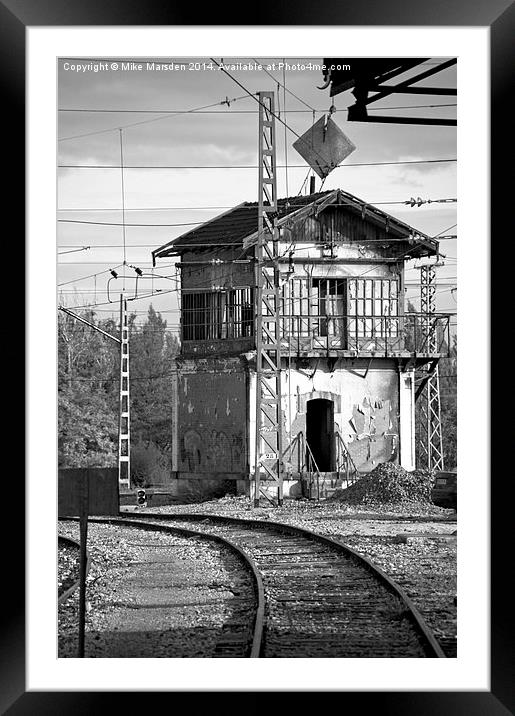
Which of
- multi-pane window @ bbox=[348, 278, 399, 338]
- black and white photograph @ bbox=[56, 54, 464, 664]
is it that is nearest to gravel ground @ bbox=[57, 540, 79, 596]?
black and white photograph @ bbox=[56, 54, 464, 664]

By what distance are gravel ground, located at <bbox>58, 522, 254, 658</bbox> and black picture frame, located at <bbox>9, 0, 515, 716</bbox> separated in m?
1.10

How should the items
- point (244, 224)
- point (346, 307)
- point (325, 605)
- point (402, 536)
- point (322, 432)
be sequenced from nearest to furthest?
1. point (325, 605)
2. point (402, 536)
3. point (244, 224)
4. point (346, 307)
5. point (322, 432)

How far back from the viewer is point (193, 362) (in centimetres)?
2548

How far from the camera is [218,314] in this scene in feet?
82.3

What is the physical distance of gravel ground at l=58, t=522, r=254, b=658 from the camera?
25.9ft

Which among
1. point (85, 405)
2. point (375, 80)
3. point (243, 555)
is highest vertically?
point (375, 80)

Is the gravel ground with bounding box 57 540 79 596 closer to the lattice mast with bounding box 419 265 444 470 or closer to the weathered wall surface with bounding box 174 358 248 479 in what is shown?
the weathered wall surface with bounding box 174 358 248 479

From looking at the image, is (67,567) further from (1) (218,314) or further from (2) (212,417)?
(1) (218,314)

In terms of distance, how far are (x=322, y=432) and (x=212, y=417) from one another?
2.95 metres

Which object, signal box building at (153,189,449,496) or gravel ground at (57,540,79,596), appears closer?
gravel ground at (57,540,79,596)

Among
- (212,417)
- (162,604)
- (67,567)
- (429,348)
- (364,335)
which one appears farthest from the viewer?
(429,348)

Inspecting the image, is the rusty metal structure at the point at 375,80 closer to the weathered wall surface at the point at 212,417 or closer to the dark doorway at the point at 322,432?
the weathered wall surface at the point at 212,417
